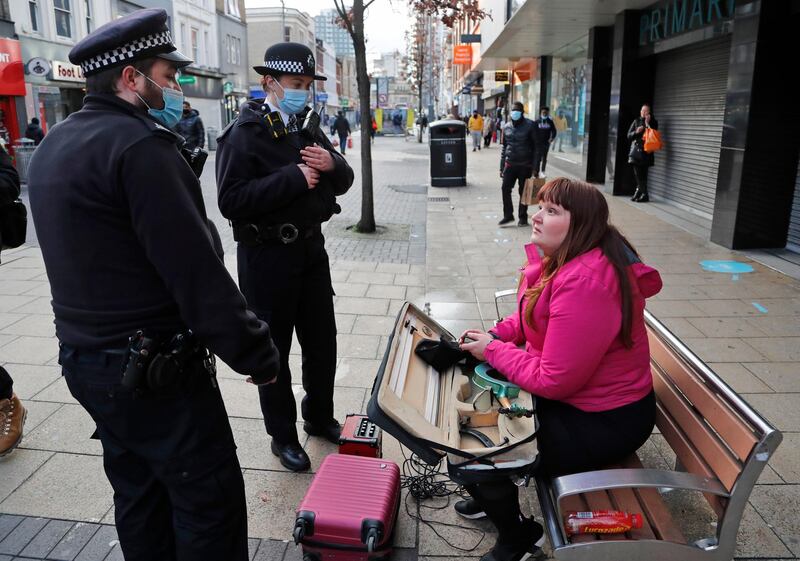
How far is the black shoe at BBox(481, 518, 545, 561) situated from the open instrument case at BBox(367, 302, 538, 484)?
41 cm

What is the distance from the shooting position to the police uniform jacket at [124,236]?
6.05ft

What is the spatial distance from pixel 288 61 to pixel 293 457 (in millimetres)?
2052

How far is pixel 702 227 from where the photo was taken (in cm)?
1011

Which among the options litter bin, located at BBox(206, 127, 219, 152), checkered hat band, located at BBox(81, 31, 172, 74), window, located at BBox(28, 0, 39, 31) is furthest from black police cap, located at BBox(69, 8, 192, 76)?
litter bin, located at BBox(206, 127, 219, 152)

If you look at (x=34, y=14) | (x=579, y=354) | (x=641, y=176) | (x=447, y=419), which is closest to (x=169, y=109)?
(x=447, y=419)

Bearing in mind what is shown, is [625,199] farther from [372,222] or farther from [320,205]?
[320,205]

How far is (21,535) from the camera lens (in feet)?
9.59

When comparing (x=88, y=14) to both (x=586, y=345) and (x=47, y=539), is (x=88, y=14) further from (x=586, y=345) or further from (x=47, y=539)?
(x=586, y=345)

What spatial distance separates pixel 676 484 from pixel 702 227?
29.4 ft

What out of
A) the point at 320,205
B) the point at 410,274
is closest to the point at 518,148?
the point at 410,274

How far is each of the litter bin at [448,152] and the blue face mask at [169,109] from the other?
1312 cm

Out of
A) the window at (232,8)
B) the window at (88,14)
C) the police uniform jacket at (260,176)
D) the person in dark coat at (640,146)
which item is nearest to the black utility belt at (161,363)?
the police uniform jacket at (260,176)

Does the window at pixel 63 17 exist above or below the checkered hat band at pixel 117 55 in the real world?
above

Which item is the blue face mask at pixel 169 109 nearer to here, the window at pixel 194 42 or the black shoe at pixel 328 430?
the black shoe at pixel 328 430
